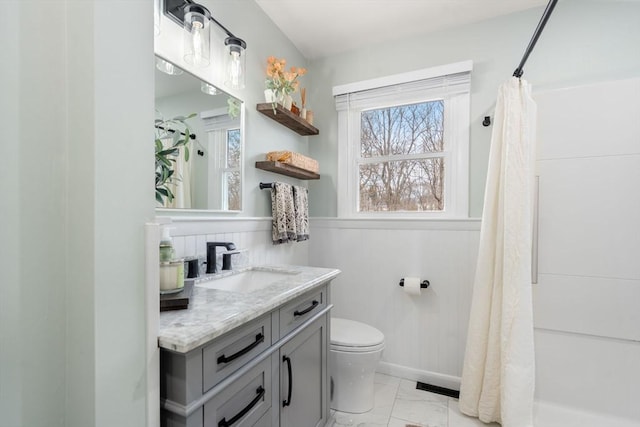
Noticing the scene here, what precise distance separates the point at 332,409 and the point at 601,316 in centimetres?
171

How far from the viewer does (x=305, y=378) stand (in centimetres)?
132

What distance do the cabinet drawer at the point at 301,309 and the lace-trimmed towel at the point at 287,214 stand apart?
1.96 ft

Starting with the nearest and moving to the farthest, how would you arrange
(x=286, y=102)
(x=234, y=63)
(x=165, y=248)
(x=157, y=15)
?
(x=165, y=248), (x=157, y=15), (x=234, y=63), (x=286, y=102)

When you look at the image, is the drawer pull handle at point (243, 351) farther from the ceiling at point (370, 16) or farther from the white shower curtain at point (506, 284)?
the ceiling at point (370, 16)

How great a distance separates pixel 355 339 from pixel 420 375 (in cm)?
80

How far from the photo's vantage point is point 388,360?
7.42 feet

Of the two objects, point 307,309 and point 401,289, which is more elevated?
point 307,309

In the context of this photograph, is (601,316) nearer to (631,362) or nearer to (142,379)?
(631,362)

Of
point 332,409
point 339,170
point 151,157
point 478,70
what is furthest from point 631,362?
point 151,157

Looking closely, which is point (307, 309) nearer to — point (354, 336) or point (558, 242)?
point (354, 336)

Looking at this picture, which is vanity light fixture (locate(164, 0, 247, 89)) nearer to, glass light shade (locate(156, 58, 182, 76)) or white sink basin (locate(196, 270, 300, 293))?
glass light shade (locate(156, 58, 182, 76))

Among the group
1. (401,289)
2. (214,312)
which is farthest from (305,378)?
(401,289)

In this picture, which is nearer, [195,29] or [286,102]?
[195,29]

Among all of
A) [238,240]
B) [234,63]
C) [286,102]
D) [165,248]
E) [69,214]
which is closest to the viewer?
[69,214]
